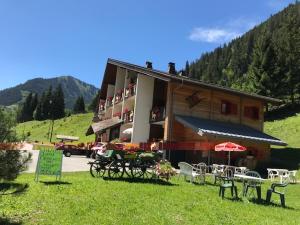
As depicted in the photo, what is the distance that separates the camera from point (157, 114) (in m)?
31.9

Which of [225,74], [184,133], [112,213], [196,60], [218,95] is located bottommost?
[112,213]

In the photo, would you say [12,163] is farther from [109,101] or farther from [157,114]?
[109,101]

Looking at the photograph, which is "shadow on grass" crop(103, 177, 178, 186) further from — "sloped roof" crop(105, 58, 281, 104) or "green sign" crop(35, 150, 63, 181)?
"sloped roof" crop(105, 58, 281, 104)

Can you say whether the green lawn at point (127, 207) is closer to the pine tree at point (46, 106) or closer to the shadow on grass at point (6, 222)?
the shadow on grass at point (6, 222)

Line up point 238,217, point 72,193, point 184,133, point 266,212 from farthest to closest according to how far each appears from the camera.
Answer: point 184,133
point 72,193
point 266,212
point 238,217

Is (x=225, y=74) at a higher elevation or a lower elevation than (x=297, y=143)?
higher

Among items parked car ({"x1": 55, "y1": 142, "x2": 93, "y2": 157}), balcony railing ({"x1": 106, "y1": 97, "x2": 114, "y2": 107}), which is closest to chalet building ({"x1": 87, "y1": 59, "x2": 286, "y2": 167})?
parked car ({"x1": 55, "y1": 142, "x2": 93, "y2": 157})

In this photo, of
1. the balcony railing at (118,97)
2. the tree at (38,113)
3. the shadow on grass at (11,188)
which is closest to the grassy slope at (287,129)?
the balcony railing at (118,97)

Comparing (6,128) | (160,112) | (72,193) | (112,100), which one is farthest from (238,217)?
(112,100)

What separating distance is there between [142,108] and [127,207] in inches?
937

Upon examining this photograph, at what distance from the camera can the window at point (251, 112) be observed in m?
33.7

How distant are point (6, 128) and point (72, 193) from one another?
178 inches

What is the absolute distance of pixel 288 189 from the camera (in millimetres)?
17750

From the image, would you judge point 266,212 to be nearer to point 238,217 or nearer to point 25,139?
point 238,217
